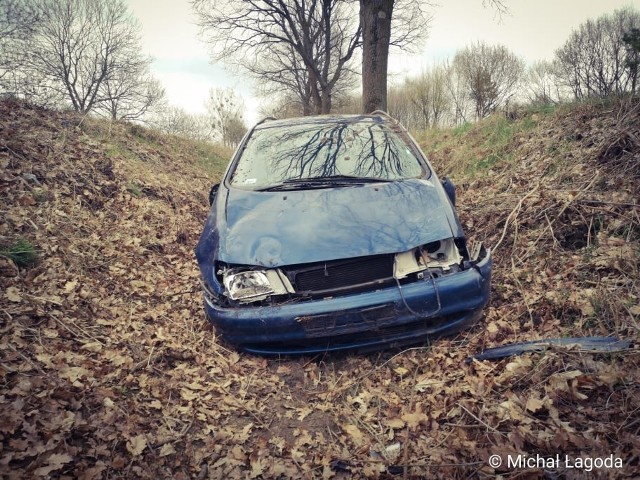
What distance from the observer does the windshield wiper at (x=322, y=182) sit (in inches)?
131

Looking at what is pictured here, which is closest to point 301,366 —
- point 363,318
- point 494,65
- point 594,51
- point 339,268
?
point 363,318

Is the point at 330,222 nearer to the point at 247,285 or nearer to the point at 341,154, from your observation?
the point at 247,285

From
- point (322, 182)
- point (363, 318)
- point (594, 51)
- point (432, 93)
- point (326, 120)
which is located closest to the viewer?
point (363, 318)

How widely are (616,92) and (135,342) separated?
701 centimetres

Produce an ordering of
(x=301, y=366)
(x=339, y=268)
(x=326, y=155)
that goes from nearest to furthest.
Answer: (x=339, y=268) → (x=301, y=366) → (x=326, y=155)

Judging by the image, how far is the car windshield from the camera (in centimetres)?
350

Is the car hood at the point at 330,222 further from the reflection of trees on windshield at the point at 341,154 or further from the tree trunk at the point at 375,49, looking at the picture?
the tree trunk at the point at 375,49

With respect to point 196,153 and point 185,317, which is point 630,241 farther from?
point 196,153

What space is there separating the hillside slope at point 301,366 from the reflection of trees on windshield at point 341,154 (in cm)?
145

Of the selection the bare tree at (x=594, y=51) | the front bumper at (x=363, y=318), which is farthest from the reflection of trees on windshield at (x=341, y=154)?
the bare tree at (x=594, y=51)

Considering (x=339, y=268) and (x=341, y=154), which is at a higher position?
(x=341, y=154)

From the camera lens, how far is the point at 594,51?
87.8 ft

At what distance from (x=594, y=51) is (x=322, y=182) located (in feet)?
107

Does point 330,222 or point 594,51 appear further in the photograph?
point 594,51
